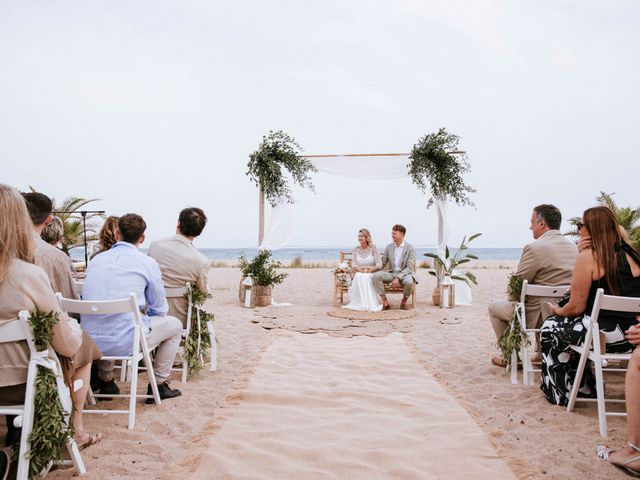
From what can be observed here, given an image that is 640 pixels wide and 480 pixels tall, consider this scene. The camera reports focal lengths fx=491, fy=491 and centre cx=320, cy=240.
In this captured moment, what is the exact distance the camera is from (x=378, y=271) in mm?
8438

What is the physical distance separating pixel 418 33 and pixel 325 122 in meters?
5.92

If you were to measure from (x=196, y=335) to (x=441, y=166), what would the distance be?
587cm

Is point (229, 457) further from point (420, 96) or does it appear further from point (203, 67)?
point (420, 96)

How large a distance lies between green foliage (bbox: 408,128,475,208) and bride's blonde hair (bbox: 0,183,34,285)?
23.7 feet

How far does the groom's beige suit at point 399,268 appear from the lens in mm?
8133

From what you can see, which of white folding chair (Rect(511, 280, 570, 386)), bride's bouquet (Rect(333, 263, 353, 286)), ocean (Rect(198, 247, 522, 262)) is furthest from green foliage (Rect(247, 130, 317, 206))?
ocean (Rect(198, 247, 522, 262))

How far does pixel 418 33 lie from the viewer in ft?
48.1

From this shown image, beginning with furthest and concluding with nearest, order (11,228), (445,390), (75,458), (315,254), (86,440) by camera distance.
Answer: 1. (315,254)
2. (445,390)
3. (86,440)
4. (75,458)
5. (11,228)

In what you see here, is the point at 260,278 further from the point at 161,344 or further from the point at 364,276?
the point at 161,344

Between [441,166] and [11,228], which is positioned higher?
[441,166]

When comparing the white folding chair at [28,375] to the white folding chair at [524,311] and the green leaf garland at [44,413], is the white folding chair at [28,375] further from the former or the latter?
the white folding chair at [524,311]

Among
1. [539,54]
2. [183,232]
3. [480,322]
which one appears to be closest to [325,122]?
[539,54]

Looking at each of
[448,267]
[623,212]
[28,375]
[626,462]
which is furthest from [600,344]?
[623,212]

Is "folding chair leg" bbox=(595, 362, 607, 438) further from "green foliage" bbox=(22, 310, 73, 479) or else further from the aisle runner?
"green foliage" bbox=(22, 310, 73, 479)
